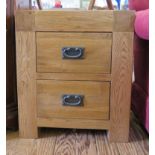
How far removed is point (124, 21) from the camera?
3.43 ft

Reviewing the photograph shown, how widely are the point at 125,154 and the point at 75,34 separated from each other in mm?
529

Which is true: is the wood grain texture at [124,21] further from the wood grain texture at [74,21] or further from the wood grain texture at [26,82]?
the wood grain texture at [26,82]

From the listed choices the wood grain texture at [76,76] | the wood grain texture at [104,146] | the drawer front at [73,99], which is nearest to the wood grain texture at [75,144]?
the wood grain texture at [104,146]

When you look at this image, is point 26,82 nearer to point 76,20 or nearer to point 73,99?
point 73,99

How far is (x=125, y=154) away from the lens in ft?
3.42

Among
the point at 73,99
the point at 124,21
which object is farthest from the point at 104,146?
the point at 124,21

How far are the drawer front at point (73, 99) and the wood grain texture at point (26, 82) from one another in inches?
1.4

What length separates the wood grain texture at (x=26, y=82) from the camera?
3.58 feet

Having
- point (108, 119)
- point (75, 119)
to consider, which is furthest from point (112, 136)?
point (75, 119)

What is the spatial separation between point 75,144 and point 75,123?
90 mm

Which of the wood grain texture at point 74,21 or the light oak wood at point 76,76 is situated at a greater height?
the wood grain texture at point 74,21

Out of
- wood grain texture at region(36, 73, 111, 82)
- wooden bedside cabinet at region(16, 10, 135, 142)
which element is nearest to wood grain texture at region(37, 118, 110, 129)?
wooden bedside cabinet at region(16, 10, 135, 142)

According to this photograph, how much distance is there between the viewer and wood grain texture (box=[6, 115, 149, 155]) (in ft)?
3.47

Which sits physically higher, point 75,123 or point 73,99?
point 73,99
